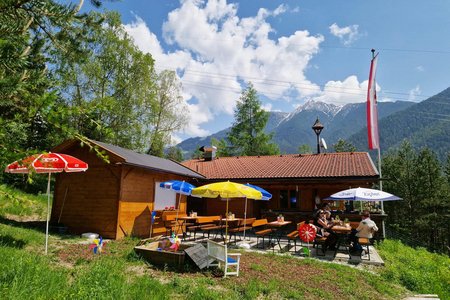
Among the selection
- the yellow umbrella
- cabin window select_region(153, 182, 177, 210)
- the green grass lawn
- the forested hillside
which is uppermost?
the forested hillside

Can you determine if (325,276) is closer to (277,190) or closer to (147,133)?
(277,190)

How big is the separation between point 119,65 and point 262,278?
22.4m

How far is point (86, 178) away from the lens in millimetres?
13086

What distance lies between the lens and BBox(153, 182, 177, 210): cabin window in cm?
1457

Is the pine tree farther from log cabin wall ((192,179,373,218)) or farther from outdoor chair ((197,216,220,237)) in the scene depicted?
outdoor chair ((197,216,220,237))

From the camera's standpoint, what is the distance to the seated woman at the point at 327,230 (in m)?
10.9

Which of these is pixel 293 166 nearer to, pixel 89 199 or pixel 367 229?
pixel 367 229

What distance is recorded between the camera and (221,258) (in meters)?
7.35

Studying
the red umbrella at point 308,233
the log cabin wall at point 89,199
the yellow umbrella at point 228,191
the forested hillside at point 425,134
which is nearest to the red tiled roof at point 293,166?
the red umbrella at point 308,233

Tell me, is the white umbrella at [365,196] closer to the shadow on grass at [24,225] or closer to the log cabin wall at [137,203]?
the log cabin wall at [137,203]

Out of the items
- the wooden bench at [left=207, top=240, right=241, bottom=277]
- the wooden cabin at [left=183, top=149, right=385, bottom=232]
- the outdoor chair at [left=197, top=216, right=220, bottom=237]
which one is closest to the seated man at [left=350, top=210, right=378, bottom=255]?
the wooden cabin at [left=183, top=149, right=385, bottom=232]

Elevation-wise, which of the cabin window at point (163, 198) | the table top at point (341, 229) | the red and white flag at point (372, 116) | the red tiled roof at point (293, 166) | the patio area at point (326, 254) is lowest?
the patio area at point (326, 254)

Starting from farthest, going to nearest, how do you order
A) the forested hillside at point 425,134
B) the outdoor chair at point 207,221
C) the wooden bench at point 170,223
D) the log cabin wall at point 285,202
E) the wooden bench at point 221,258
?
the forested hillside at point 425,134, the log cabin wall at point 285,202, the wooden bench at point 170,223, the outdoor chair at point 207,221, the wooden bench at point 221,258

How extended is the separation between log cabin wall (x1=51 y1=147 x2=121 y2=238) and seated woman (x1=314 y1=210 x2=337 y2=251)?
26.0ft
